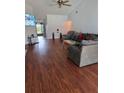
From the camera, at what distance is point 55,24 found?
12.1 metres

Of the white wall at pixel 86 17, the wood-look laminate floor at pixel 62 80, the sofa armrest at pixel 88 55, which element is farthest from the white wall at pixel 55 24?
the wood-look laminate floor at pixel 62 80

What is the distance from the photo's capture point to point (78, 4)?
9.48m

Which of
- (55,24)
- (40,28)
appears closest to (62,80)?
(55,24)

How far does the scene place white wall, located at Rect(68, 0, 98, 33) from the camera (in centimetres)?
712

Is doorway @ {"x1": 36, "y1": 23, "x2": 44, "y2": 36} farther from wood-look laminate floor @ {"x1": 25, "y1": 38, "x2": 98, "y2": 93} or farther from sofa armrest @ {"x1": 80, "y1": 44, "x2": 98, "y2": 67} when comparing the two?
wood-look laminate floor @ {"x1": 25, "y1": 38, "x2": 98, "y2": 93}

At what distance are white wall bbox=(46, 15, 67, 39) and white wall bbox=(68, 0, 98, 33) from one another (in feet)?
5.24

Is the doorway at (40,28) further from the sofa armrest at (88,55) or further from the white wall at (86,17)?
the sofa armrest at (88,55)

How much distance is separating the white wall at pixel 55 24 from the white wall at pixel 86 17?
5.24ft

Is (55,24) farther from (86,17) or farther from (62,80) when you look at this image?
(62,80)

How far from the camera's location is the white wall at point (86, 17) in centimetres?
712
